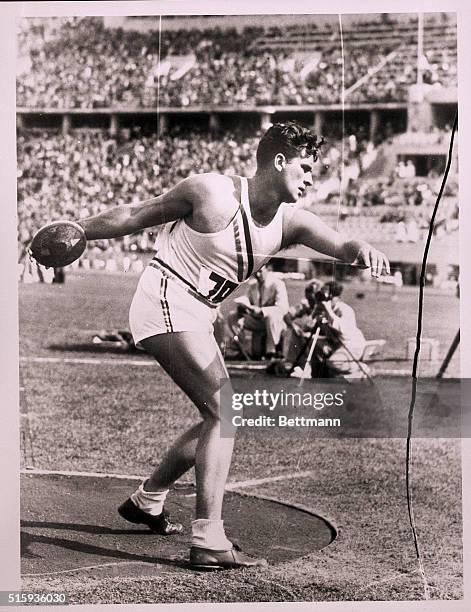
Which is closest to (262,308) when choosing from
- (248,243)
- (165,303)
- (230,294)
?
(230,294)

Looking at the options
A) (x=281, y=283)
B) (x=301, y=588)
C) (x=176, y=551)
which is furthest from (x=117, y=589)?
(x=281, y=283)

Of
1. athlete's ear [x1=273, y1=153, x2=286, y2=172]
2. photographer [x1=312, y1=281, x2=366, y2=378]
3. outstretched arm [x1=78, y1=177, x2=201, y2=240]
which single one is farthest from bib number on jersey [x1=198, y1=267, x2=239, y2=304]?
athlete's ear [x1=273, y1=153, x2=286, y2=172]

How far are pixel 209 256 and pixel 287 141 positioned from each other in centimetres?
50

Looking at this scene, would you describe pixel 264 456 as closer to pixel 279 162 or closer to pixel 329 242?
pixel 329 242

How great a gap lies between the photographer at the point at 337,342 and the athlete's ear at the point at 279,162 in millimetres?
504

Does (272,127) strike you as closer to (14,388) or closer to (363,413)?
(363,413)

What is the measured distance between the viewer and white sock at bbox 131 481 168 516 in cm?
388

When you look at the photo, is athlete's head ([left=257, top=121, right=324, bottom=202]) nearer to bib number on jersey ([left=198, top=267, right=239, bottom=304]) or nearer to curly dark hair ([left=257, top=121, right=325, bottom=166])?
curly dark hair ([left=257, top=121, right=325, bottom=166])

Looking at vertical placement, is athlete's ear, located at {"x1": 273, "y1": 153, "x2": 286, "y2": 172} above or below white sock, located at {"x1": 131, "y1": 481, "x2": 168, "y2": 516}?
above

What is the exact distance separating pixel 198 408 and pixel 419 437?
817 mm

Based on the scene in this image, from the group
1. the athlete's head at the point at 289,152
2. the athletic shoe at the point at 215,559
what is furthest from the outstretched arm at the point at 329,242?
the athletic shoe at the point at 215,559

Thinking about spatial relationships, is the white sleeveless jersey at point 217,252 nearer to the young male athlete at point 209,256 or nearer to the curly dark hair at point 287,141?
the young male athlete at point 209,256

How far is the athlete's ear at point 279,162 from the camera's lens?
12.6ft

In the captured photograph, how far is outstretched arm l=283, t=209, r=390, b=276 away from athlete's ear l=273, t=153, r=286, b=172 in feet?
0.54
